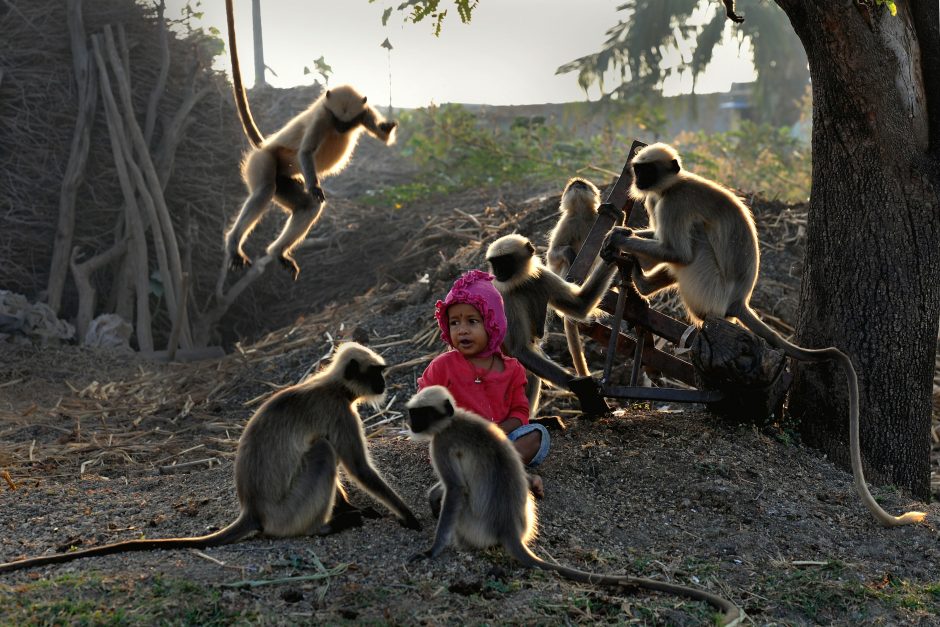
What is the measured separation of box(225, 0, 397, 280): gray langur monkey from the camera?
7.34m

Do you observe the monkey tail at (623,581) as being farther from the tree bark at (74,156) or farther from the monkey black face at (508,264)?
the tree bark at (74,156)

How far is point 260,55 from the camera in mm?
19328

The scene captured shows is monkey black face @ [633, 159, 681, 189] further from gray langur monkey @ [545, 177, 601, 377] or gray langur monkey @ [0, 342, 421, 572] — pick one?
gray langur monkey @ [0, 342, 421, 572]

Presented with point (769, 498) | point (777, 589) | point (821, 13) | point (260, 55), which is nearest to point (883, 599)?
point (777, 589)

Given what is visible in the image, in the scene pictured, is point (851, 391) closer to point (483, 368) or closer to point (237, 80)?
point (483, 368)

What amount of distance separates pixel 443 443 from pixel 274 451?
0.73m

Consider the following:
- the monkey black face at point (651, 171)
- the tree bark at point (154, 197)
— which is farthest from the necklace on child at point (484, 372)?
the tree bark at point (154, 197)

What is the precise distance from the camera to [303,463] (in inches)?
174

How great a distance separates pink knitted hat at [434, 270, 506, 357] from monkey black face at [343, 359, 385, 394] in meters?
0.57

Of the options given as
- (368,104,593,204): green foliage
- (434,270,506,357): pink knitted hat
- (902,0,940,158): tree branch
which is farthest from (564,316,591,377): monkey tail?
(368,104,593,204): green foliage

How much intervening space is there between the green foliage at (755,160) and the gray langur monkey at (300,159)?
8261mm

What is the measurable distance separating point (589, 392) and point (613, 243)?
84cm

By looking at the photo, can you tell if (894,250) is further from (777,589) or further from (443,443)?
(443,443)

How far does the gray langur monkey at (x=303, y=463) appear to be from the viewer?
438cm
